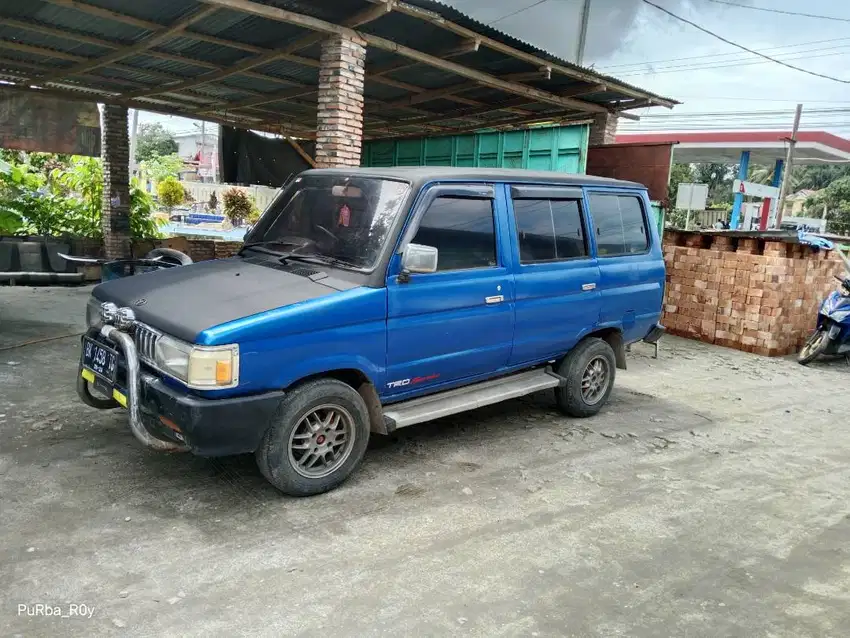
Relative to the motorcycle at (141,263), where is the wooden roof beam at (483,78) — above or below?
above

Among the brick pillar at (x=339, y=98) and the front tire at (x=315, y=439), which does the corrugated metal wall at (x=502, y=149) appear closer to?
the brick pillar at (x=339, y=98)

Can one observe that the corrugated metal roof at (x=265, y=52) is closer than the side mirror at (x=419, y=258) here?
No

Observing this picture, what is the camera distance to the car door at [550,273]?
4969mm

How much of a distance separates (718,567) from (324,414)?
243 centimetres

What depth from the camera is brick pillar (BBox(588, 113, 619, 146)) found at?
11953 mm

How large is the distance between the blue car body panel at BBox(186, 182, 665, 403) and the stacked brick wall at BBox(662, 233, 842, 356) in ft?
13.0

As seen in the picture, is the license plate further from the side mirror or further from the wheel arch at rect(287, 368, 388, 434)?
the side mirror

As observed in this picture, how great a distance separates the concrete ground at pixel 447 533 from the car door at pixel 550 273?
86 cm

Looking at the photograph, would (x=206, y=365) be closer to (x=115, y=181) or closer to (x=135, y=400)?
(x=135, y=400)

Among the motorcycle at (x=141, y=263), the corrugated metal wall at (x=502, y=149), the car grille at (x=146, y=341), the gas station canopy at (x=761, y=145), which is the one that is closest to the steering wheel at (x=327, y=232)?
the car grille at (x=146, y=341)

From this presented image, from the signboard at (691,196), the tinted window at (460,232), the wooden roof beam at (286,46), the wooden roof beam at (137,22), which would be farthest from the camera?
the signboard at (691,196)

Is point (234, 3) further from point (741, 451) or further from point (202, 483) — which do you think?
point (741, 451)

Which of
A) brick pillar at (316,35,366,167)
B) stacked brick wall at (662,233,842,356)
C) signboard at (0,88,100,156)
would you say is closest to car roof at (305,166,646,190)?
brick pillar at (316,35,366,167)

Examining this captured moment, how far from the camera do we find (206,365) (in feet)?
11.1
